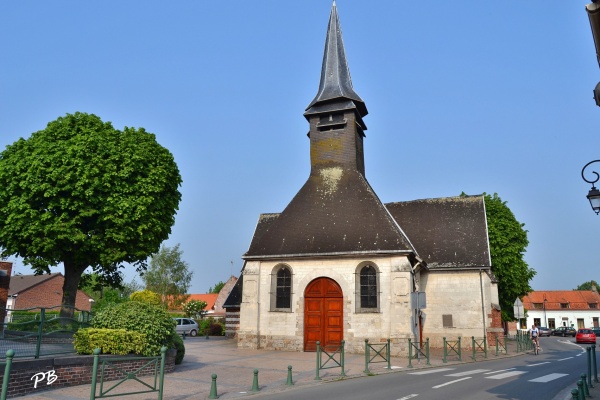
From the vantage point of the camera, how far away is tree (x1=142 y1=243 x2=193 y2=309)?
55.5m

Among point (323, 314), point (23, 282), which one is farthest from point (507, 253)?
point (23, 282)

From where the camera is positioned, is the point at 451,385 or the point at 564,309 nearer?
the point at 451,385

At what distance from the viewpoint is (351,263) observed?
20.8 meters

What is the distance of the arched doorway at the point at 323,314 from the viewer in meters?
20.6

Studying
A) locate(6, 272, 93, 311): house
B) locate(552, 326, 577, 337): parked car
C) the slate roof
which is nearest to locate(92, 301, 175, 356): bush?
locate(6, 272, 93, 311): house

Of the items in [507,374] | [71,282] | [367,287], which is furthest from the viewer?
[71,282]

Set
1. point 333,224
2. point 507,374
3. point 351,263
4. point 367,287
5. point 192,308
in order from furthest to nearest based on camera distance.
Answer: point 192,308
point 333,224
point 351,263
point 367,287
point 507,374

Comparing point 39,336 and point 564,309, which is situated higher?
point 564,309

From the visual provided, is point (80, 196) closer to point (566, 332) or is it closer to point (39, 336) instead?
point (39, 336)

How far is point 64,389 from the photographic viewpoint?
1024cm

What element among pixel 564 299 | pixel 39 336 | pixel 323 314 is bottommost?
pixel 39 336

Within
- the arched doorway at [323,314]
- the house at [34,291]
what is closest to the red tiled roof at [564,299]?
the arched doorway at [323,314]

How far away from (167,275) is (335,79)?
37468 mm

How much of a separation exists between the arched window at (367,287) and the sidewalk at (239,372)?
6.99 ft
